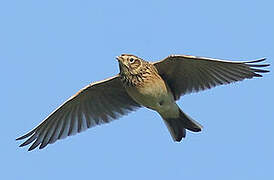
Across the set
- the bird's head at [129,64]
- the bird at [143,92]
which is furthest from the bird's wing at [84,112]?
the bird's head at [129,64]

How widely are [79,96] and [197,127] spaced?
83.4 inches

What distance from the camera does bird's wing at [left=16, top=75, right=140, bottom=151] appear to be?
13.6m

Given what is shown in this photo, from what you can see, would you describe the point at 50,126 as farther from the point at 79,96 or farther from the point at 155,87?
the point at 155,87

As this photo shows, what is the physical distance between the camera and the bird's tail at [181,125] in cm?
1350

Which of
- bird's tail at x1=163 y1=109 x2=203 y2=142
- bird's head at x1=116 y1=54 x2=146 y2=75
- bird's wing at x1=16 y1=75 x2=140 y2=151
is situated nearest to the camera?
bird's head at x1=116 y1=54 x2=146 y2=75

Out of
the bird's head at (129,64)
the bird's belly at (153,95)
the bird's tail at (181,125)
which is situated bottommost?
the bird's tail at (181,125)

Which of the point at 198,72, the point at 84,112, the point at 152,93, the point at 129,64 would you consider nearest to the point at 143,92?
the point at 152,93

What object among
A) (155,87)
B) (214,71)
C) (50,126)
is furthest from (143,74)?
(50,126)

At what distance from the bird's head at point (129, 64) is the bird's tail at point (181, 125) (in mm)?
1377

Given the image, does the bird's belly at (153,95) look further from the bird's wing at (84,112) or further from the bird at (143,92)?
the bird's wing at (84,112)

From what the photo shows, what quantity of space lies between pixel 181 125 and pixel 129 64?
1767mm

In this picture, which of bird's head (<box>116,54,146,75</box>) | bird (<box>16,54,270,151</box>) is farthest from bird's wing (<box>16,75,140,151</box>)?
bird's head (<box>116,54,146,75</box>)

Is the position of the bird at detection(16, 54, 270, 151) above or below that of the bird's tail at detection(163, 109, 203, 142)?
above

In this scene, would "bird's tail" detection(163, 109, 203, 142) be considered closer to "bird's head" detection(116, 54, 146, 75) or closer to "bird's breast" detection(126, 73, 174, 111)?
"bird's breast" detection(126, 73, 174, 111)
